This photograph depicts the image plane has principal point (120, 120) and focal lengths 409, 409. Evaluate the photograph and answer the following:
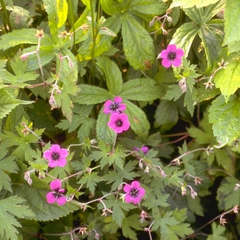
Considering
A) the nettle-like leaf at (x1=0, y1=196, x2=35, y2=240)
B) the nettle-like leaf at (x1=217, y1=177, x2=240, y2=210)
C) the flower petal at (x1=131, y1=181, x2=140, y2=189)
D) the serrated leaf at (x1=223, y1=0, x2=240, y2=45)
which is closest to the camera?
the serrated leaf at (x1=223, y1=0, x2=240, y2=45)

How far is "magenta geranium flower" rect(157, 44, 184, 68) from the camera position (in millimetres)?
1288

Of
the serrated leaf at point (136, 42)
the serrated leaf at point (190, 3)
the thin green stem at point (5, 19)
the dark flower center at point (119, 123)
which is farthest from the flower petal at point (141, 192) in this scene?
the thin green stem at point (5, 19)

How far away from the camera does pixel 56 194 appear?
127 centimetres

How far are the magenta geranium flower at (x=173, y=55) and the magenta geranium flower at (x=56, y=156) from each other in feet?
1.38

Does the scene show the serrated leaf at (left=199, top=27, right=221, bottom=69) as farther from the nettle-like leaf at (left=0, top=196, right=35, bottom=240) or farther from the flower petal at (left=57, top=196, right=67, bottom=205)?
the nettle-like leaf at (left=0, top=196, right=35, bottom=240)

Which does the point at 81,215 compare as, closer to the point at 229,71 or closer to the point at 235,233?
the point at 235,233

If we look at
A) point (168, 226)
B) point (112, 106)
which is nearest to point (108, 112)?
point (112, 106)

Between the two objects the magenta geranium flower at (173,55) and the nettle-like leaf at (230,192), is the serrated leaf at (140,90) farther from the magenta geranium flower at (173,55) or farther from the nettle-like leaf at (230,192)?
the nettle-like leaf at (230,192)

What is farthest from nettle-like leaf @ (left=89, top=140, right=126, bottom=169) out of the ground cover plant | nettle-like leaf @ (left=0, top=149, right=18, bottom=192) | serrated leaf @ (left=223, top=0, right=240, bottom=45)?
serrated leaf @ (left=223, top=0, right=240, bottom=45)

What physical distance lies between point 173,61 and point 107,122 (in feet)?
1.03

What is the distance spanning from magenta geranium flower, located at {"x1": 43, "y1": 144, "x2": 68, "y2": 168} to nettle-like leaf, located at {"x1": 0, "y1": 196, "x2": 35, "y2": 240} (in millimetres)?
154

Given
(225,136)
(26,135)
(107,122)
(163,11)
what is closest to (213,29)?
(163,11)

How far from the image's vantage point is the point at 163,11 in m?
1.44

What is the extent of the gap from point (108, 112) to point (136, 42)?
30 cm
